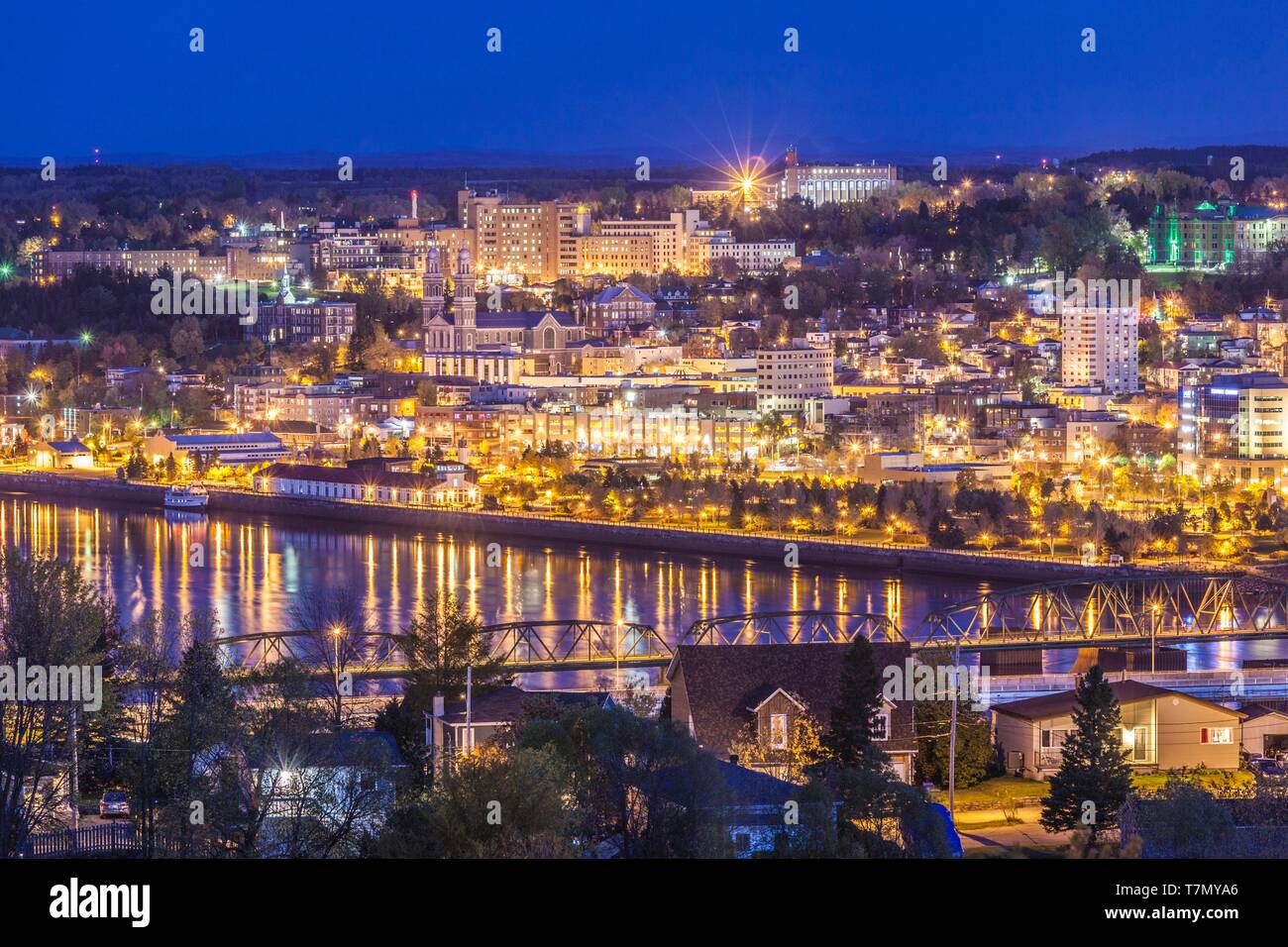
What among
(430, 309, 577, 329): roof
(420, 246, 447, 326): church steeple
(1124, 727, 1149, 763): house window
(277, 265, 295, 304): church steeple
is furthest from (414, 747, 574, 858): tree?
(277, 265, 295, 304): church steeple

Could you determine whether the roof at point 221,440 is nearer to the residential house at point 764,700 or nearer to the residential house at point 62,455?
the residential house at point 62,455

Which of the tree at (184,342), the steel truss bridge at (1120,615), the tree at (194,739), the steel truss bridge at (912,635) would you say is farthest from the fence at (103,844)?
the tree at (184,342)

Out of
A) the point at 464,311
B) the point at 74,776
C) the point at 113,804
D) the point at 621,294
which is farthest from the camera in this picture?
the point at 621,294

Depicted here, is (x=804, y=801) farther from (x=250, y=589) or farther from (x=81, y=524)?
(x=81, y=524)

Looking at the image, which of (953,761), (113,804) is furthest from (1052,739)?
(113,804)

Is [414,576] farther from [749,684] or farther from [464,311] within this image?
[464,311]
